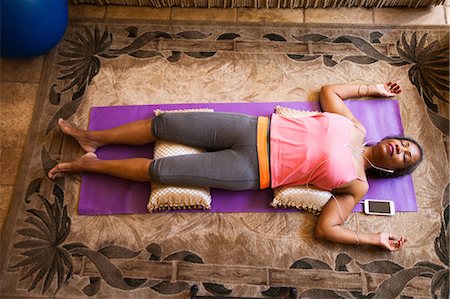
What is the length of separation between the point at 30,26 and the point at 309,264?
5.26ft

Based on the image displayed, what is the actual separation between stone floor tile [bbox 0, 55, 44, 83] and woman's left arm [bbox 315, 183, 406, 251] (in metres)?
1.58

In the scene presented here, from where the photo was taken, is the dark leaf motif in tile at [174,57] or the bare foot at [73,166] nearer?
the bare foot at [73,166]

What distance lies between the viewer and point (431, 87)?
2.21m

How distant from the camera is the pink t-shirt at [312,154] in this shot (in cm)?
176

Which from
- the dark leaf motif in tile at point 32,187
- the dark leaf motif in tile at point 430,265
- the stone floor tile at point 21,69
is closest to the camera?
the dark leaf motif in tile at point 430,265

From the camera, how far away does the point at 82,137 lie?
1.99m

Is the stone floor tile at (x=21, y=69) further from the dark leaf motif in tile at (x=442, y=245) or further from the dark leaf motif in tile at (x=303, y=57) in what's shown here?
the dark leaf motif in tile at (x=442, y=245)

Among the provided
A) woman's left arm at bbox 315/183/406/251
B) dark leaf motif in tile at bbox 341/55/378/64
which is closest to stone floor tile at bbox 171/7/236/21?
dark leaf motif in tile at bbox 341/55/378/64

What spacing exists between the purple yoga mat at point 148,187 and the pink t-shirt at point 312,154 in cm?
20

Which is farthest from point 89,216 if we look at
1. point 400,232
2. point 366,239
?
point 400,232

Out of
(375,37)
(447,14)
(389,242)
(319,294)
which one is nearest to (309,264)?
(319,294)

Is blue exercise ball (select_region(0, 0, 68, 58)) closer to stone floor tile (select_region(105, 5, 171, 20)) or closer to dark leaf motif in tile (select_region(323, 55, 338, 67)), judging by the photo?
stone floor tile (select_region(105, 5, 171, 20))

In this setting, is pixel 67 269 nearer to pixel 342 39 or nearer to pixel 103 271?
pixel 103 271

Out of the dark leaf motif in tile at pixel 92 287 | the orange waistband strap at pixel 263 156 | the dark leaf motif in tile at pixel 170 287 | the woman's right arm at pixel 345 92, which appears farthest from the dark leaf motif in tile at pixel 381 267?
the dark leaf motif in tile at pixel 92 287
